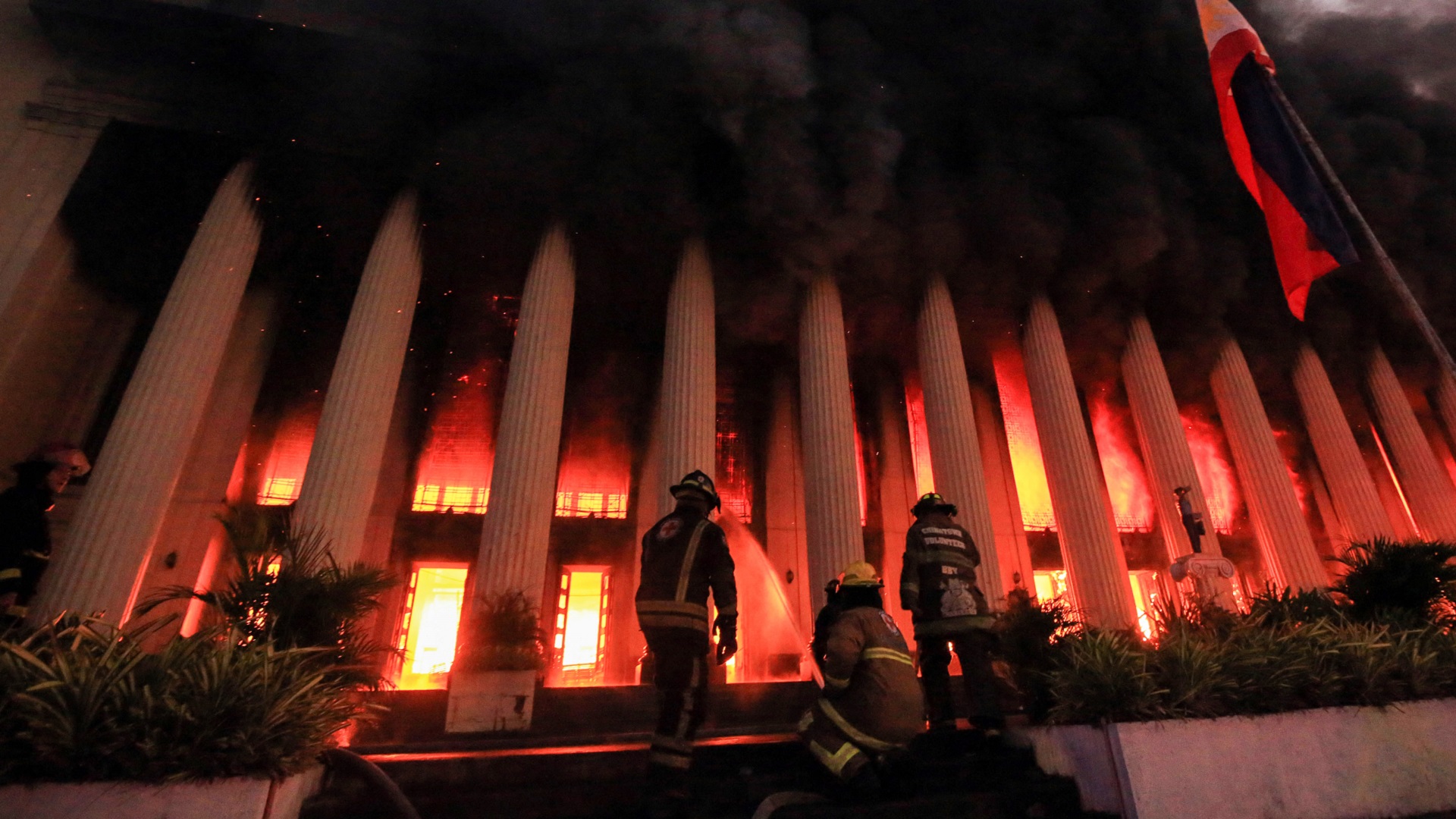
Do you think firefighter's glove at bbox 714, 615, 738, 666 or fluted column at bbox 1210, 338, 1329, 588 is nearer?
firefighter's glove at bbox 714, 615, 738, 666

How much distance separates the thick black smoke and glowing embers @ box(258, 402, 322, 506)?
6115 mm

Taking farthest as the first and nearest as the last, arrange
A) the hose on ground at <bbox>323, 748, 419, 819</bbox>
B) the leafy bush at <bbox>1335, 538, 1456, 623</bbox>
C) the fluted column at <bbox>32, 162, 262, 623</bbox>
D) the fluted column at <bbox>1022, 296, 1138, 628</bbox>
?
the fluted column at <bbox>1022, 296, 1138, 628</bbox> < the fluted column at <bbox>32, 162, 262, 623</bbox> < the leafy bush at <bbox>1335, 538, 1456, 623</bbox> < the hose on ground at <bbox>323, 748, 419, 819</bbox>

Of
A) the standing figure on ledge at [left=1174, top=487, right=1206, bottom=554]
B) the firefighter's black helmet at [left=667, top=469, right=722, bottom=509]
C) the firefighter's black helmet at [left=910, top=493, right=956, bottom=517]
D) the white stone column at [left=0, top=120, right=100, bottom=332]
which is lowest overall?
the firefighter's black helmet at [left=667, top=469, right=722, bottom=509]

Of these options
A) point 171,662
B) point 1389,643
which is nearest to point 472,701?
point 171,662

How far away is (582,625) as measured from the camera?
13875 millimetres

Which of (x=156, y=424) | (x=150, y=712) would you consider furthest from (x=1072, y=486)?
(x=156, y=424)

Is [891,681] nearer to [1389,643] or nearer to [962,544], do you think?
[962,544]

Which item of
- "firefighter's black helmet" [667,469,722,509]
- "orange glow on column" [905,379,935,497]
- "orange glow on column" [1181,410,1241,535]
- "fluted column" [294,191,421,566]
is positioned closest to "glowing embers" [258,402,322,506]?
"fluted column" [294,191,421,566]

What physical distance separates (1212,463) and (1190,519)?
9289 mm

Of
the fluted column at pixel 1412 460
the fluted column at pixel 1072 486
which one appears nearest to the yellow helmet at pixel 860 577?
the fluted column at pixel 1072 486

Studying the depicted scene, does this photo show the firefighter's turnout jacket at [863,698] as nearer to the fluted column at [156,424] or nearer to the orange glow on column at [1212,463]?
the fluted column at [156,424]

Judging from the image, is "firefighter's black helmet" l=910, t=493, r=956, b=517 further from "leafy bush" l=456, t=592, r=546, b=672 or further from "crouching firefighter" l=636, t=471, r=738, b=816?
"leafy bush" l=456, t=592, r=546, b=672

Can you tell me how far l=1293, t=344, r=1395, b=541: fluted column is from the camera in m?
15.3

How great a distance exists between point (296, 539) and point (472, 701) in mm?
3831
